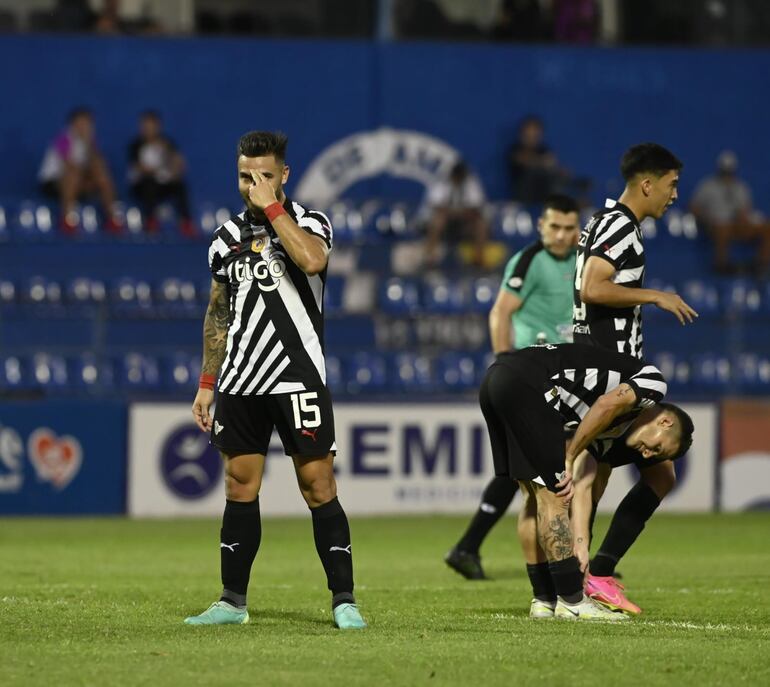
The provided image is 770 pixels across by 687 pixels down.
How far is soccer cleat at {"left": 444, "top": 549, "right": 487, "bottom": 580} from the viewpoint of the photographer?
10.3m

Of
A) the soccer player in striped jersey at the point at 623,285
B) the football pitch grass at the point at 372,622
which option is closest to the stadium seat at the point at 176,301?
the football pitch grass at the point at 372,622

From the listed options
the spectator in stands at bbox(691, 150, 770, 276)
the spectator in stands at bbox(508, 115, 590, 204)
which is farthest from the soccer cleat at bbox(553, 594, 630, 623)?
the spectator in stands at bbox(691, 150, 770, 276)

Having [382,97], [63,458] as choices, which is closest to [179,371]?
[63,458]

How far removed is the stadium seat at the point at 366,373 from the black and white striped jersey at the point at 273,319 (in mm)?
10592

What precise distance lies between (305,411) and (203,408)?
59 centimetres

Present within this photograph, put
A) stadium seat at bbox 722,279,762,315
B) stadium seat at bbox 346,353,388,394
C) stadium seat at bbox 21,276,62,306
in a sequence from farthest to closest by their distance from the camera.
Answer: stadium seat at bbox 722,279,762,315 → stadium seat at bbox 21,276,62,306 → stadium seat at bbox 346,353,388,394

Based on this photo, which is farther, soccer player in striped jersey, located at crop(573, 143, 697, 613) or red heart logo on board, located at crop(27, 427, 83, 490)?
red heart logo on board, located at crop(27, 427, 83, 490)

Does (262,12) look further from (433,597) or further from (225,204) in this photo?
(433,597)

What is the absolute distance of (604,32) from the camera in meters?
22.6

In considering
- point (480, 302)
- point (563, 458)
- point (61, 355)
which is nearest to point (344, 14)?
point (480, 302)

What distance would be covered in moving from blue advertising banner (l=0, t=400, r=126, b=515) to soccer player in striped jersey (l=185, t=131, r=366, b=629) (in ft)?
28.0

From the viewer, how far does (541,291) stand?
414 inches

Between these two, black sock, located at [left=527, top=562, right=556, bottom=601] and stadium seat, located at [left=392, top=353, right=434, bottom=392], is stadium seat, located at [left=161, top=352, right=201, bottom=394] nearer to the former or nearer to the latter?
stadium seat, located at [left=392, top=353, right=434, bottom=392]

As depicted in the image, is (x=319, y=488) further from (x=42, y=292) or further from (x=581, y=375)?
(x=42, y=292)
